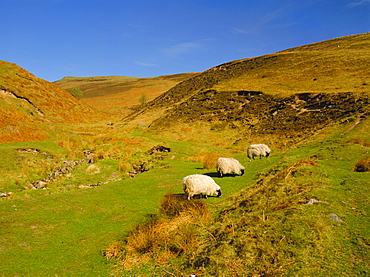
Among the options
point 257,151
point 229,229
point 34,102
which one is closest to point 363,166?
point 229,229

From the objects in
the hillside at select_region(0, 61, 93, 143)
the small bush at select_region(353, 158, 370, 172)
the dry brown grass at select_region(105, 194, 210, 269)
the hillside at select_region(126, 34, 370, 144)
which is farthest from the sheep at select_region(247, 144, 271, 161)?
the hillside at select_region(0, 61, 93, 143)

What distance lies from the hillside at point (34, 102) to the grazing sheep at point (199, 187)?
2737cm

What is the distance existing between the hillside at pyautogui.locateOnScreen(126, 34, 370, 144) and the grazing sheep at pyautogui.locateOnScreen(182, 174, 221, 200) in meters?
23.6

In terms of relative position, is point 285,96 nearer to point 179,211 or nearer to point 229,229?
point 179,211

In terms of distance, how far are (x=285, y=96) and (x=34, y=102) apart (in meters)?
56.7

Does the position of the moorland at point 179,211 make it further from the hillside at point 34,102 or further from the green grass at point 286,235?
the hillside at point 34,102

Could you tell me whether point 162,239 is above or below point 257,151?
below

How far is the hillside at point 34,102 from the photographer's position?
140 ft

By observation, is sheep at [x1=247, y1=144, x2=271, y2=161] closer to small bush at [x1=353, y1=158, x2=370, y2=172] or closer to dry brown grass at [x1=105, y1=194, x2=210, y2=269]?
small bush at [x1=353, y1=158, x2=370, y2=172]

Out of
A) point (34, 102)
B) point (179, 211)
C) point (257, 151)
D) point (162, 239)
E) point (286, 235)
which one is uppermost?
point (34, 102)

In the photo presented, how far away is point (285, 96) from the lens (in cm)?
4328

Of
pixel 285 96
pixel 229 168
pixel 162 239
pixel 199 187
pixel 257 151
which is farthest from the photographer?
pixel 285 96

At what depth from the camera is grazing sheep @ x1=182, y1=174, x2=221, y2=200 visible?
11.8m

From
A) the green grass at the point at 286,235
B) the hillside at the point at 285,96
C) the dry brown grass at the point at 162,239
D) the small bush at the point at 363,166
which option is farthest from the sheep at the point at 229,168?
the hillside at the point at 285,96
